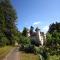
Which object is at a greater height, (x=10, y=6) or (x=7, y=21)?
(x=10, y=6)

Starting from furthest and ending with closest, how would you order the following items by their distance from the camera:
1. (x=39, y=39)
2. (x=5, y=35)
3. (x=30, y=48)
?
(x=39, y=39) → (x=5, y=35) → (x=30, y=48)

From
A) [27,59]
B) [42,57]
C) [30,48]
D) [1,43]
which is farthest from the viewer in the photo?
[1,43]

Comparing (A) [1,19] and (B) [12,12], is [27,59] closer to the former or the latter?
(A) [1,19]

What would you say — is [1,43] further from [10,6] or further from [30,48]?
[10,6]

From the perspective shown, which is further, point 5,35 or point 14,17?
point 14,17

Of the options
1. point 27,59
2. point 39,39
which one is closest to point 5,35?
point 27,59

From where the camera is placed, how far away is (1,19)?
51500mm

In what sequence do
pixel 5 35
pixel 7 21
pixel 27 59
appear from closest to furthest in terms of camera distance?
pixel 27 59 < pixel 5 35 < pixel 7 21

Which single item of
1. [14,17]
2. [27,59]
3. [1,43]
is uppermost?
[14,17]

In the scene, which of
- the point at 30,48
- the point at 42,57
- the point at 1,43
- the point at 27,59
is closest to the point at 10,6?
the point at 1,43

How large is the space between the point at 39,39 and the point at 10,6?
106ft

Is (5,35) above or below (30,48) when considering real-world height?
above

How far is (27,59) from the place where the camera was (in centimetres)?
2920

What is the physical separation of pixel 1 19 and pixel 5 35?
7.41 m
